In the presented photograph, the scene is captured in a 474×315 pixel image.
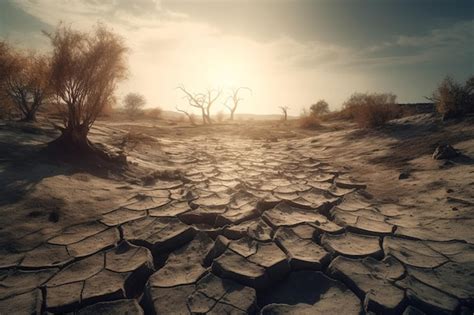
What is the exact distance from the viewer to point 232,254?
2.18m

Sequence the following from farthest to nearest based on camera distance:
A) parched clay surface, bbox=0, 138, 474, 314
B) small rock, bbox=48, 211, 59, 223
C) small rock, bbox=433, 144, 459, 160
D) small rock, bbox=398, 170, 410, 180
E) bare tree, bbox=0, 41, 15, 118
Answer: bare tree, bbox=0, 41, 15, 118, small rock, bbox=433, 144, 459, 160, small rock, bbox=398, 170, 410, 180, small rock, bbox=48, 211, 59, 223, parched clay surface, bbox=0, 138, 474, 314

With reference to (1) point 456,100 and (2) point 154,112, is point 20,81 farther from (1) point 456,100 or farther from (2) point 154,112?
(2) point 154,112

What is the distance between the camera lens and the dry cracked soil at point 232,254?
170cm

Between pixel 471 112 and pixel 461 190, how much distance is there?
4.46 metres

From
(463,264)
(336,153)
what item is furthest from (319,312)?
(336,153)

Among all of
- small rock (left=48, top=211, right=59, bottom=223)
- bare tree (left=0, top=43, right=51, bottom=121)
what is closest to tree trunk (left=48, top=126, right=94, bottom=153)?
small rock (left=48, top=211, right=59, bottom=223)

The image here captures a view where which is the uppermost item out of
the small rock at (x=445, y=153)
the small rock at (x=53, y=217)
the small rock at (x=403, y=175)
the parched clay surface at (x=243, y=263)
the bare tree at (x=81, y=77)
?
the bare tree at (x=81, y=77)

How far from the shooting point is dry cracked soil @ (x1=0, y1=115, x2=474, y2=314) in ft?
5.58

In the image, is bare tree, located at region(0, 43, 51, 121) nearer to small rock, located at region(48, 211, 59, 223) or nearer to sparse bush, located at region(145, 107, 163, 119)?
small rock, located at region(48, 211, 59, 223)

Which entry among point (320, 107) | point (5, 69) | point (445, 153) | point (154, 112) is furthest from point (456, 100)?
point (154, 112)

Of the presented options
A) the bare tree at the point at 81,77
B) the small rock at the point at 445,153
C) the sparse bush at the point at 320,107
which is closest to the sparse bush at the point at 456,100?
the small rock at the point at 445,153

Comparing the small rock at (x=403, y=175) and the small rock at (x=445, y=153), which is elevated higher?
the small rock at (x=445, y=153)

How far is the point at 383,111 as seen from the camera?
827 centimetres

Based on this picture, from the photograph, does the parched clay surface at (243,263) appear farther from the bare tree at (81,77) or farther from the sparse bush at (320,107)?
the sparse bush at (320,107)
